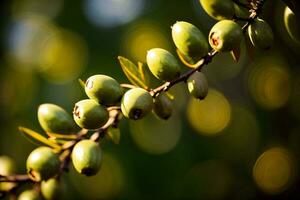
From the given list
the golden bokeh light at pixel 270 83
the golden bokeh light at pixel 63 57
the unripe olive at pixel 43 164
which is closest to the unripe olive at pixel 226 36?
the unripe olive at pixel 43 164

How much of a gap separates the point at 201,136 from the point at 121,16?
0.89 metres

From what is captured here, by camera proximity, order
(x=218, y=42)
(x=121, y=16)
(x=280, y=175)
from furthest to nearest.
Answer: (x=121, y=16), (x=280, y=175), (x=218, y=42)

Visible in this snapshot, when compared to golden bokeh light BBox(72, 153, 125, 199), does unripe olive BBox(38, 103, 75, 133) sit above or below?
above

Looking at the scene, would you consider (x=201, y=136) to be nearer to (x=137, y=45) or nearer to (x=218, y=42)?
(x=137, y=45)

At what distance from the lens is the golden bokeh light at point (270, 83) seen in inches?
98.6

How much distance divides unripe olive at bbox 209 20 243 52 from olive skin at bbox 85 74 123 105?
0.82 feet

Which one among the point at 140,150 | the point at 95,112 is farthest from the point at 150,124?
the point at 95,112

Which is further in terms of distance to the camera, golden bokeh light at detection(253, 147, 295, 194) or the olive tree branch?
golden bokeh light at detection(253, 147, 295, 194)

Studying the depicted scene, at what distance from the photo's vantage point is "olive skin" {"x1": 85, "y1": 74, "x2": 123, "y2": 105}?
1.14 m

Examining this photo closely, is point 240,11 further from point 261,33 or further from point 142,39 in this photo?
point 142,39

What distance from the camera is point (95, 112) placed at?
1.15m

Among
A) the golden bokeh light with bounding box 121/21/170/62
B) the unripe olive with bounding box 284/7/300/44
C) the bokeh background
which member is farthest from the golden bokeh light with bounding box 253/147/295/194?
the unripe olive with bounding box 284/7/300/44

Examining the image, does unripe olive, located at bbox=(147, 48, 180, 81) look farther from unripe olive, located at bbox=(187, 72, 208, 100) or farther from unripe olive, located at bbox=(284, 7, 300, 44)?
unripe olive, located at bbox=(284, 7, 300, 44)

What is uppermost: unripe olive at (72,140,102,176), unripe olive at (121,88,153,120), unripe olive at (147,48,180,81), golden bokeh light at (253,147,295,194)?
unripe olive at (147,48,180,81)
